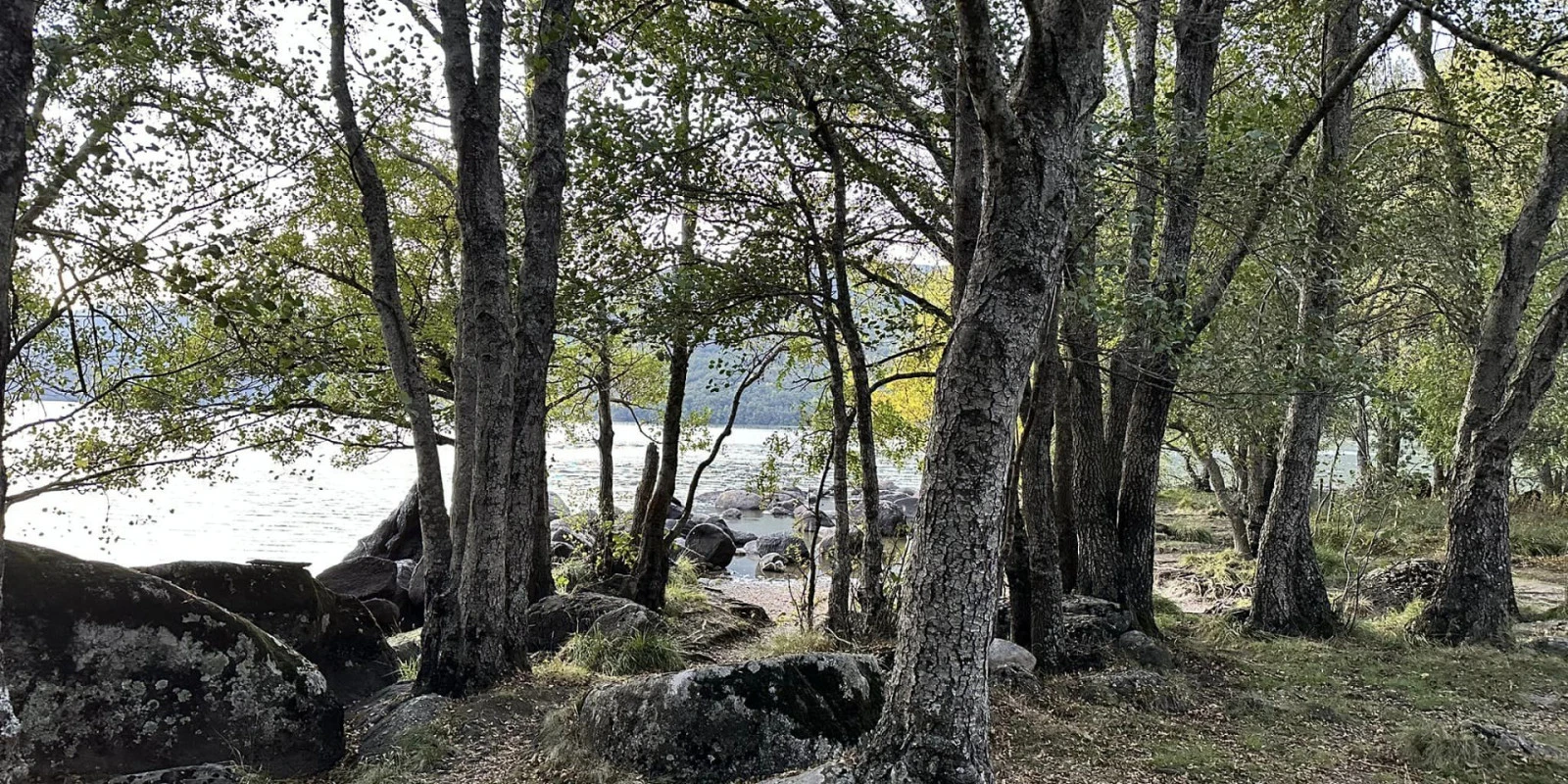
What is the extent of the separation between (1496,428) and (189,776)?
12657mm

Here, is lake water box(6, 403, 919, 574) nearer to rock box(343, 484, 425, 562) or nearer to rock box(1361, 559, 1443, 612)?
rock box(343, 484, 425, 562)

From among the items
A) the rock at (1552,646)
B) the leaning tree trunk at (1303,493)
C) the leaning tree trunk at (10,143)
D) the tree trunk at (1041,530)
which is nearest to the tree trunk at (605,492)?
the tree trunk at (1041,530)

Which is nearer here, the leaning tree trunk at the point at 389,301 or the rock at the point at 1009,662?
the rock at the point at 1009,662

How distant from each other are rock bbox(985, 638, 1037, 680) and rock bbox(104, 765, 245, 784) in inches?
219

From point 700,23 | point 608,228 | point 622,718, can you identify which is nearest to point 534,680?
point 622,718

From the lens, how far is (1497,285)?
967cm

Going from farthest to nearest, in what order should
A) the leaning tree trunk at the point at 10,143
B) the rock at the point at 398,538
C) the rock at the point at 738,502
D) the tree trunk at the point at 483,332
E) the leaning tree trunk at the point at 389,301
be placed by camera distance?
the rock at the point at 738,502, the rock at the point at 398,538, the leaning tree trunk at the point at 389,301, the tree trunk at the point at 483,332, the leaning tree trunk at the point at 10,143

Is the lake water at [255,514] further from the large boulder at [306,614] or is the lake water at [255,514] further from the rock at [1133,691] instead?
the rock at [1133,691]

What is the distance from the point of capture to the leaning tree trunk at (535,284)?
23.5 feet

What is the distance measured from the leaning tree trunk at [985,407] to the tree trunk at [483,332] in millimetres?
4116

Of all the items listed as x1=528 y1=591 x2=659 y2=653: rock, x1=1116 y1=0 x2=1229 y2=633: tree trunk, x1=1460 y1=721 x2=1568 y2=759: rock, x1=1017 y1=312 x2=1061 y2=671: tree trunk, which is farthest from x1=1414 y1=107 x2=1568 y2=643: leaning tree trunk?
x1=528 y1=591 x2=659 y2=653: rock

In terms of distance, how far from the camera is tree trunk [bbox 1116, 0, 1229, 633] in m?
8.89

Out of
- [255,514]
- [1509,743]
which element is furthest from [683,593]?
[255,514]

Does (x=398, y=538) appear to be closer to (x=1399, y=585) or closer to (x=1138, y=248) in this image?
(x=1138, y=248)
